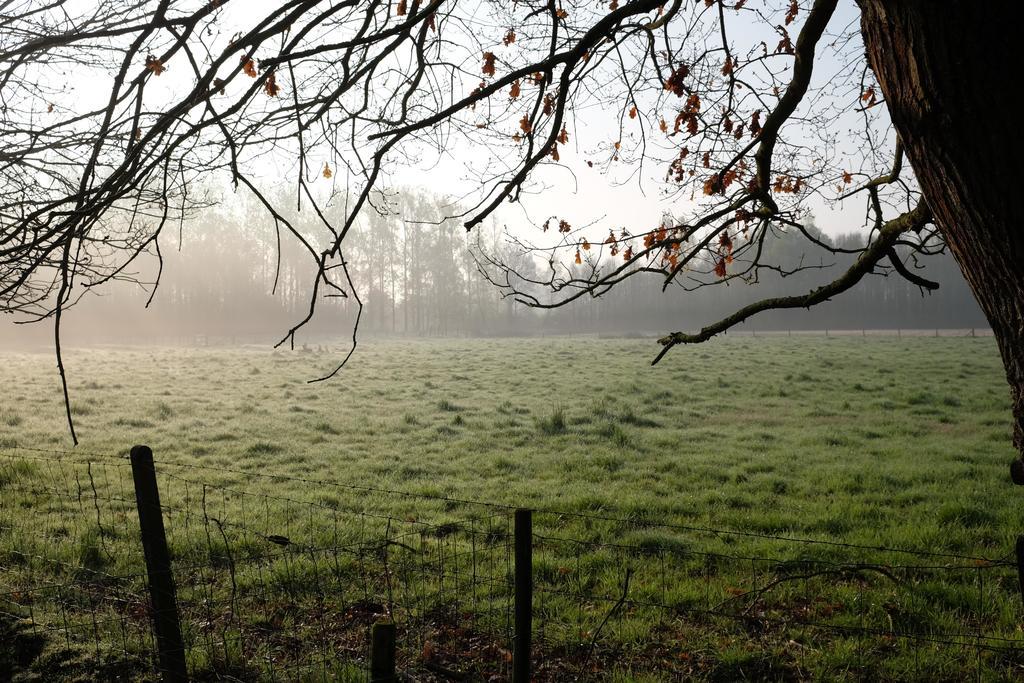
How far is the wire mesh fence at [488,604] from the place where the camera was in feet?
14.5

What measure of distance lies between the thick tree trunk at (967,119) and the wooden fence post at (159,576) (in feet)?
12.9

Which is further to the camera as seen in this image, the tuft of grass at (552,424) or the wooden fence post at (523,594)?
the tuft of grass at (552,424)

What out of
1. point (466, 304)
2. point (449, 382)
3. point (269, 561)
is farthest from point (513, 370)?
point (466, 304)

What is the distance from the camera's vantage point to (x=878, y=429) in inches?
506

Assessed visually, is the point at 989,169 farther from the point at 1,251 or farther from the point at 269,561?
the point at 269,561

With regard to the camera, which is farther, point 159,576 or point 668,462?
point 668,462

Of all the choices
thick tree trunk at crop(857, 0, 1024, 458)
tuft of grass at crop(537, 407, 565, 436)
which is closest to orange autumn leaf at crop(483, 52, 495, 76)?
thick tree trunk at crop(857, 0, 1024, 458)

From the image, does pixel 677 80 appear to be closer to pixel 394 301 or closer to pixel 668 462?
pixel 668 462

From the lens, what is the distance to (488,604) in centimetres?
542

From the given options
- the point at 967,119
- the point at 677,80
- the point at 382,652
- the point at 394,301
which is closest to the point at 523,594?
the point at 382,652

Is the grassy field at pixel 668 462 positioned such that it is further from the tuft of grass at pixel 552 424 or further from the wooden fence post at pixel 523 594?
the wooden fence post at pixel 523 594

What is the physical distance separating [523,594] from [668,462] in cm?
725

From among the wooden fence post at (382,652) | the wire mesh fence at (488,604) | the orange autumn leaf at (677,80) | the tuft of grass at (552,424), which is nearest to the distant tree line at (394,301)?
the tuft of grass at (552,424)

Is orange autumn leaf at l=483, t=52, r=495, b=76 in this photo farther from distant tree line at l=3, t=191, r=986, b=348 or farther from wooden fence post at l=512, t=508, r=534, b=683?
distant tree line at l=3, t=191, r=986, b=348
